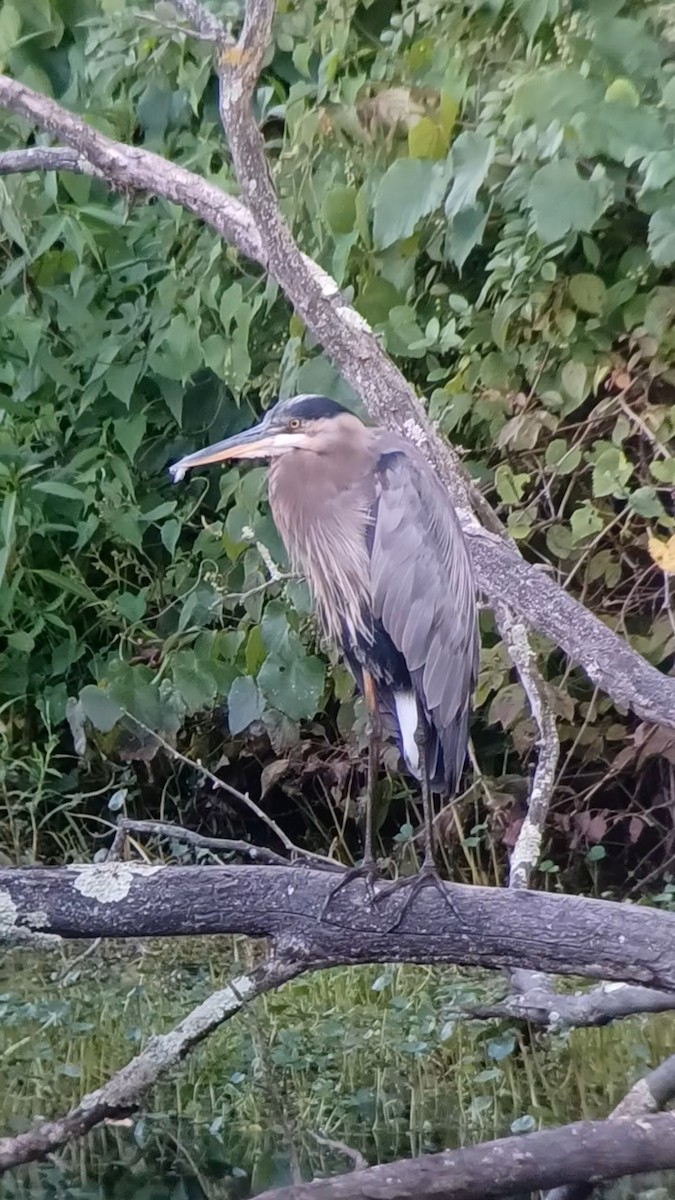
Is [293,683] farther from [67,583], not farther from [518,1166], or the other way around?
[518,1166]

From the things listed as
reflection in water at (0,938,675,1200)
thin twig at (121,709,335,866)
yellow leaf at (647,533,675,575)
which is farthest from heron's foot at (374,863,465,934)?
yellow leaf at (647,533,675,575)

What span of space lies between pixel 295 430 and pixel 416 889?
0.70 metres

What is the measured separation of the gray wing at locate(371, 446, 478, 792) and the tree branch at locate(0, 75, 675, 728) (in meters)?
0.06

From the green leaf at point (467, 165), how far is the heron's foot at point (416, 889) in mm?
1024

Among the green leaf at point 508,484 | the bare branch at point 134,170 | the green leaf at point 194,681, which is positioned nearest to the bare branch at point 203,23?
the bare branch at point 134,170

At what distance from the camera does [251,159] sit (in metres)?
1.73

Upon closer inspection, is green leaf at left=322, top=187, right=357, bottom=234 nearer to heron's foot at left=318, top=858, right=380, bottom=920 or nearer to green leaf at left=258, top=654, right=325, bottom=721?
green leaf at left=258, top=654, right=325, bottom=721

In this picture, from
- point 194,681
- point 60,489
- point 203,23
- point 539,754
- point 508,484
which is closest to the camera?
point 203,23

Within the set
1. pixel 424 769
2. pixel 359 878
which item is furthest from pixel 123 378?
pixel 359 878

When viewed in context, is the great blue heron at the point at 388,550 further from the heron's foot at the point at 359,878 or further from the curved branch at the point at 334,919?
the curved branch at the point at 334,919

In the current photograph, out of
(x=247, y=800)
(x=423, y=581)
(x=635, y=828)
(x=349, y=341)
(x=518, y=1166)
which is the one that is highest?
(x=349, y=341)

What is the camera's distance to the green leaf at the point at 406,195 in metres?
2.14

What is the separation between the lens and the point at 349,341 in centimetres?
190

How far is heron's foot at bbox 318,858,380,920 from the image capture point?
140 cm
